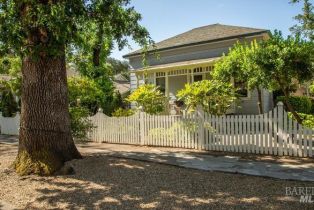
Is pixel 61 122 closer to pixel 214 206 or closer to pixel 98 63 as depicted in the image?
pixel 214 206

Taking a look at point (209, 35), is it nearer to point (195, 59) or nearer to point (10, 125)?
point (195, 59)

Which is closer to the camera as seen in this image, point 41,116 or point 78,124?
point 41,116

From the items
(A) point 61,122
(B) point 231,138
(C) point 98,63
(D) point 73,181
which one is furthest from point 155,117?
(C) point 98,63

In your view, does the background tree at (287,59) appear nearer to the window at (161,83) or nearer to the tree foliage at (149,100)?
the tree foliage at (149,100)

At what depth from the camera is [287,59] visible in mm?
8547

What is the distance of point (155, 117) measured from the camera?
11.3 m

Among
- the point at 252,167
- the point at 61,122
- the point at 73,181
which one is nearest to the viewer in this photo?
Result: the point at 73,181

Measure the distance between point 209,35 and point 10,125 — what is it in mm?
12619

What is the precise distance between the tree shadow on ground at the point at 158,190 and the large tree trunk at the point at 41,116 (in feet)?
2.23

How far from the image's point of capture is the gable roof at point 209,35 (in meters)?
16.8

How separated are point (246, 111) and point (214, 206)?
1241 centimetres

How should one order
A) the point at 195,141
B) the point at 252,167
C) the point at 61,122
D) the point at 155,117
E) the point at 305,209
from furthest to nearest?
the point at 155,117
the point at 195,141
the point at 61,122
the point at 252,167
the point at 305,209

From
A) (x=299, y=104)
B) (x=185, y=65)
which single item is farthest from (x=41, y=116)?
(x=299, y=104)

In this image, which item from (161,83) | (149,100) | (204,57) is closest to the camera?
(149,100)
